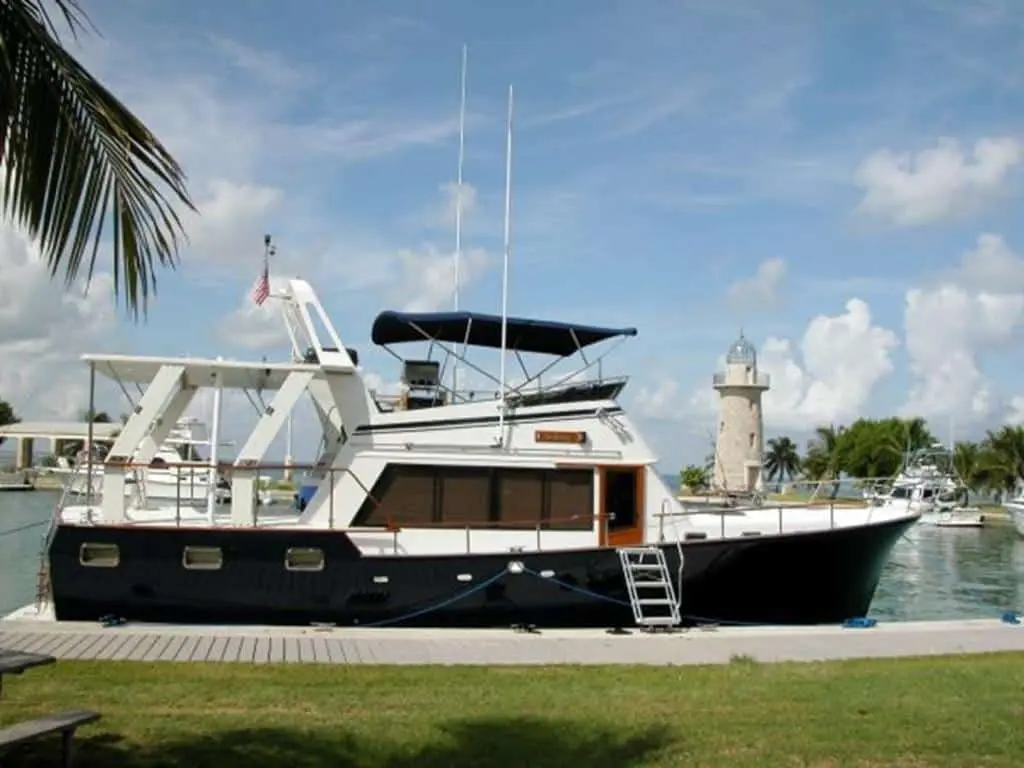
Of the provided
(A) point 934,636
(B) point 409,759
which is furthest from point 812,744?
(A) point 934,636

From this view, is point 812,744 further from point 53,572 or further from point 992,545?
point 992,545

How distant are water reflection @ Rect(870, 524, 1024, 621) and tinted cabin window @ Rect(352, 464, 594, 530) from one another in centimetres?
972

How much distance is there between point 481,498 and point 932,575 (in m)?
21.3

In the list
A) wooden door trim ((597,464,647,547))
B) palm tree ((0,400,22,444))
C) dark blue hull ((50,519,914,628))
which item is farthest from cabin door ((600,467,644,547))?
palm tree ((0,400,22,444))

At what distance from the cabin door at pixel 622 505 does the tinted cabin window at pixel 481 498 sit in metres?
0.20

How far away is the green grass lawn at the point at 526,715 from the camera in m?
5.89

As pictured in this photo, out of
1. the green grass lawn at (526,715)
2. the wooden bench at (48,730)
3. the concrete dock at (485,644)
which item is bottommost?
the concrete dock at (485,644)

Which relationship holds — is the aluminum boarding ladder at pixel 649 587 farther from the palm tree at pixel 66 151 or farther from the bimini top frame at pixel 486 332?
the palm tree at pixel 66 151

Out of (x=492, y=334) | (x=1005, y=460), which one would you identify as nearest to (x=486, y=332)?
(x=492, y=334)

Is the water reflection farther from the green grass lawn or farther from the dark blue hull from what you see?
the green grass lawn

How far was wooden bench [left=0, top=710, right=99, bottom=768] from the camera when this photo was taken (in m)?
4.77

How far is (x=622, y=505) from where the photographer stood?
14.0m

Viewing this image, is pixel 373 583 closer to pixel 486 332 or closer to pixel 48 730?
pixel 486 332

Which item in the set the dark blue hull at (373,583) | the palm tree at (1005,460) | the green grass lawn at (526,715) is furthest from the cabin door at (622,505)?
the palm tree at (1005,460)
